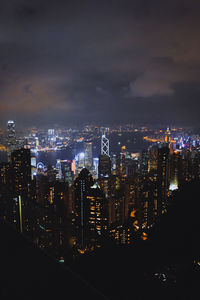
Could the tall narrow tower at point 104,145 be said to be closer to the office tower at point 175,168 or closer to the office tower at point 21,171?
the office tower at point 175,168

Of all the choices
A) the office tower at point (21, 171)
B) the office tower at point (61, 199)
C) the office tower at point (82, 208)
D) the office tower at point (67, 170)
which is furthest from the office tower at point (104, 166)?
the office tower at point (21, 171)

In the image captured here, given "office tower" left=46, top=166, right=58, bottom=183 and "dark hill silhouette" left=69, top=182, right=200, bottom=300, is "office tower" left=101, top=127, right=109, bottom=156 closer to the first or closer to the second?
"office tower" left=46, top=166, right=58, bottom=183

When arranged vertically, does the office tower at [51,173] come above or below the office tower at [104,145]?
below

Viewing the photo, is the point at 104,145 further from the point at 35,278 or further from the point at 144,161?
the point at 35,278

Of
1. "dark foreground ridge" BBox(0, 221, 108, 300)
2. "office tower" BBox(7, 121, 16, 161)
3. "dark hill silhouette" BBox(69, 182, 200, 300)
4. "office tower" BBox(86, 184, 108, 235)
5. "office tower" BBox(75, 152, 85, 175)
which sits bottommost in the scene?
"office tower" BBox(86, 184, 108, 235)

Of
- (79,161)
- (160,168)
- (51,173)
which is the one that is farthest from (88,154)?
(160,168)

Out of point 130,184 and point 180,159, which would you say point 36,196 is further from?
point 180,159

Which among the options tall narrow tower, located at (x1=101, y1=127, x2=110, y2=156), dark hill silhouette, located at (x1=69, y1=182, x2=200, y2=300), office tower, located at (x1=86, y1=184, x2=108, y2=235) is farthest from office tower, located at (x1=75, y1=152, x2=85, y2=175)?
dark hill silhouette, located at (x1=69, y1=182, x2=200, y2=300)
